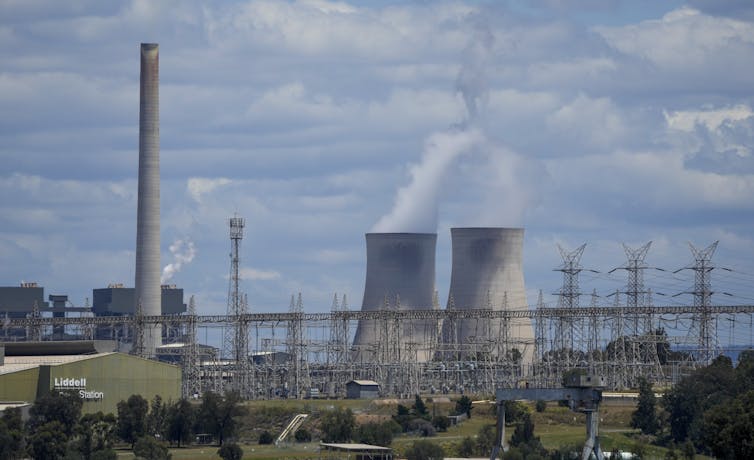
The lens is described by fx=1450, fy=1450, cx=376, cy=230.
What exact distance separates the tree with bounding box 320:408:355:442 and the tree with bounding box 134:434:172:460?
9803 millimetres

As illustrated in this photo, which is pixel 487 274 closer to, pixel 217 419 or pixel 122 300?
pixel 217 419

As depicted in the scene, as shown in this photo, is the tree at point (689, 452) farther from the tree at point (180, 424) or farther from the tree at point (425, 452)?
the tree at point (180, 424)

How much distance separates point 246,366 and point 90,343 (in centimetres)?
1993

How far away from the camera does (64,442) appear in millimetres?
61375

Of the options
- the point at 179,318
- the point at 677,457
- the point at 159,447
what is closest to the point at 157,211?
the point at 179,318

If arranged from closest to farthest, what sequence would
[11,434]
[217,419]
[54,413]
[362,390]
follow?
1. [11,434]
2. [54,413]
3. [217,419]
4. [362,390]

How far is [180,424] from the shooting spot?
229 feet

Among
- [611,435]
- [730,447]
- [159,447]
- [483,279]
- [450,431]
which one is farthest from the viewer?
[483,279]

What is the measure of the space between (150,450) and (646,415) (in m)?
25.0

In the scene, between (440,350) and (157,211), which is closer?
(440,350)

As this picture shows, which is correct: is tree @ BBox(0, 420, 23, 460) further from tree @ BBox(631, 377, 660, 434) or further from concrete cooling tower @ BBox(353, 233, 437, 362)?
concrete cooling tower @ BBox(353, 233, 437, 362)

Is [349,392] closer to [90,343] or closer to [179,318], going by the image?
[179,318]

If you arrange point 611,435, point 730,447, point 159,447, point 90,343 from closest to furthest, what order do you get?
point 730,447 < point 159,447 < point 611,435 < point 90,343

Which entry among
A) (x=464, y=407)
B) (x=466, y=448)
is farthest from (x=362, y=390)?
(x=466, y=448)
